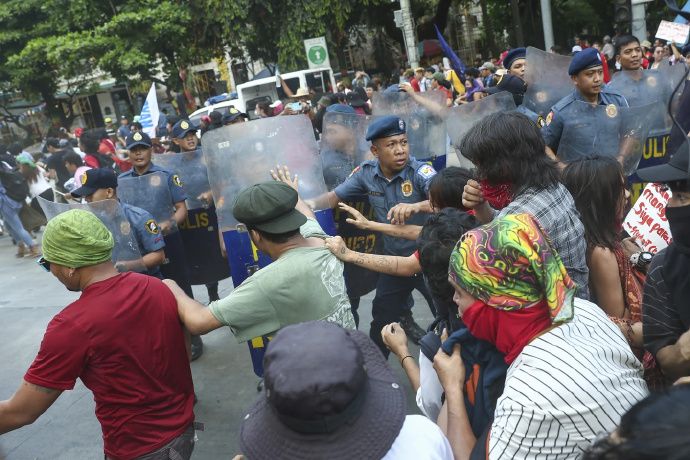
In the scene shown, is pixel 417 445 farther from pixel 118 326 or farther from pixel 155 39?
pixel 155 39

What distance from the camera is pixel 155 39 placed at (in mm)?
23391

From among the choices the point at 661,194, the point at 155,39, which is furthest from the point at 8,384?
the point at 155,39

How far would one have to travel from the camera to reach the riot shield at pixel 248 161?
10.4 feet

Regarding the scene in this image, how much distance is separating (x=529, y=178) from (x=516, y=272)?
2.91 ft

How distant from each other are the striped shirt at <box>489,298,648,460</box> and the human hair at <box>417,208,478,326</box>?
66 cm

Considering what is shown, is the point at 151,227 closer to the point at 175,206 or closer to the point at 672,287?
the point at 175,206

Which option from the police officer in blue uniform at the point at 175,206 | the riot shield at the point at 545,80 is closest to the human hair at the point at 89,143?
the police officer in blue uniform at the point at 175,206

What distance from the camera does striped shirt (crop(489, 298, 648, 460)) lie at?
146 cm

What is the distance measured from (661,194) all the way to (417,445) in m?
1.86

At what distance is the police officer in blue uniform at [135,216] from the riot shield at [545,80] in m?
2.98

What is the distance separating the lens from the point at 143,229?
12.6 feet

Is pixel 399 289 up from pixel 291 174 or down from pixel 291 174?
down

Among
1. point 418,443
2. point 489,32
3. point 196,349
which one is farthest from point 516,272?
point 489,32

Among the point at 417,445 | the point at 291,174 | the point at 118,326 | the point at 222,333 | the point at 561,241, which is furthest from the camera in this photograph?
the point at 222,333
